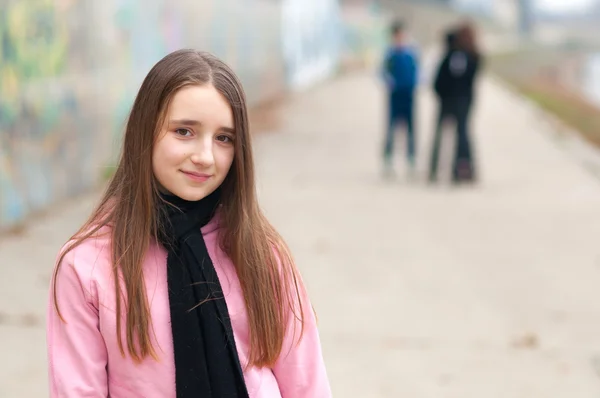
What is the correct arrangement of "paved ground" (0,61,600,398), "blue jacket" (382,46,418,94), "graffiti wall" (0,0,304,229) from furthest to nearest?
"blue jacket" (382,46,418,94) → "graffiti wall" (0,0,304,229) → "paved ground" (0,61,600,398)

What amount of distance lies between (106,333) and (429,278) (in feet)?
16.0

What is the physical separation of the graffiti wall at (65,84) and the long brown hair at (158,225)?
11.5 ft

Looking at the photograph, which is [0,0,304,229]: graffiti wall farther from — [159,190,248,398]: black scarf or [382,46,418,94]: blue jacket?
[159,190,248,398]: black scarf

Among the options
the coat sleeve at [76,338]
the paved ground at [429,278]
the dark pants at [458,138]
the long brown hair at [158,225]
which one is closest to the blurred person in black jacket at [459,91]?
the dark pants at [458,138]

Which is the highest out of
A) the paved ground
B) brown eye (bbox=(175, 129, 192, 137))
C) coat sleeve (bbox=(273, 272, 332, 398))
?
brown eye (bbox=(175, 129, 192, 137))

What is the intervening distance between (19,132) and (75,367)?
5.92 meters

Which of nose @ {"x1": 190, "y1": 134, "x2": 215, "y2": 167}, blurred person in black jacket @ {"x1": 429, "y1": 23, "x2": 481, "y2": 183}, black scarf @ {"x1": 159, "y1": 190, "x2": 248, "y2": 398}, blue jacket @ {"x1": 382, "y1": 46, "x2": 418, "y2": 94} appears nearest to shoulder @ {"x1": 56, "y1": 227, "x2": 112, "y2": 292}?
black scarf @ {"x1": 159, "y1": 190, "x2": 248, "y2": 398}

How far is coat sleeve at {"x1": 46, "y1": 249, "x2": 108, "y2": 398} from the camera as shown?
2016 millimetres

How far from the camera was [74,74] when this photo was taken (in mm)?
8797

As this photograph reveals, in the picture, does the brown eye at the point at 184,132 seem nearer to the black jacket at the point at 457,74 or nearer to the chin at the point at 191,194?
the chin at the point at 191,194

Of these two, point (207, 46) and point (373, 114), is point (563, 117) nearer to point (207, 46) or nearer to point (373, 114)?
point (373, 114)

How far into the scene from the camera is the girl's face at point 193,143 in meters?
2.10

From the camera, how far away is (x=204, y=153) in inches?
83.0

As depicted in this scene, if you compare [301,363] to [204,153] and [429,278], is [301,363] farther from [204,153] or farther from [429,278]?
[429,278]
